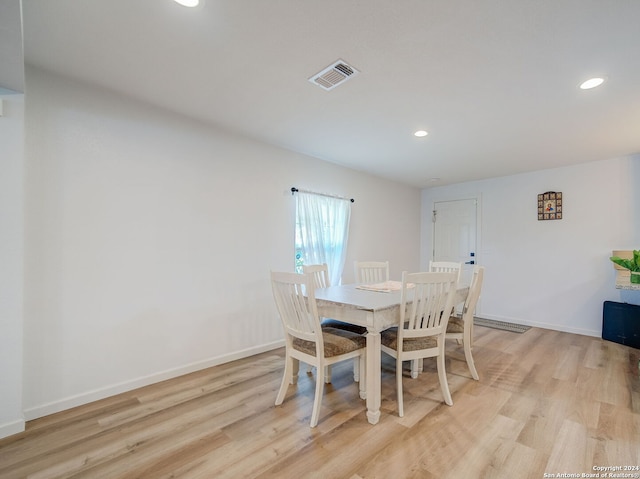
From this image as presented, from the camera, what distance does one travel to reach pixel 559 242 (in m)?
4.17

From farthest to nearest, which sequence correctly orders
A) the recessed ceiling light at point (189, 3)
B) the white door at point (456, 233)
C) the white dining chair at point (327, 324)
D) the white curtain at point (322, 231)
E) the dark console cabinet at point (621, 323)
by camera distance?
the white door at point (456, 233), the white curtain at point (322, 231), the dark console cabinet at point (621, 323), the white dining chair at point (327, 324), the recessed ceiling light at point (189, 3)

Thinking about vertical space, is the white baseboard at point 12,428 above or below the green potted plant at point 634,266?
below

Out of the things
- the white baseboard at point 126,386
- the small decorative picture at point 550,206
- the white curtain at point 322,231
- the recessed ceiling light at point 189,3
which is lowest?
the white baseboard at point 126,386

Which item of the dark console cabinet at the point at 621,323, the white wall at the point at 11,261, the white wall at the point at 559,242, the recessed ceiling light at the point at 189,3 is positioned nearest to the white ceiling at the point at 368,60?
the recessed ceiling light at the point at 189,3

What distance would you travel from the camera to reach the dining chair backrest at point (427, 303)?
6.47 ft

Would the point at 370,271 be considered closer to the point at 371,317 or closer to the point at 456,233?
the point at 371,317

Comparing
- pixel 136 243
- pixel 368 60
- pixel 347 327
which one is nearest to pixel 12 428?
pixel 136 243

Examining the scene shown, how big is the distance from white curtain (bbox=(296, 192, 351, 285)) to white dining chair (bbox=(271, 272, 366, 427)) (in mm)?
1471

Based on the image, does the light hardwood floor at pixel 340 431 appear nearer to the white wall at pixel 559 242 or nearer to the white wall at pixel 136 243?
the white wall at pixel 136 243

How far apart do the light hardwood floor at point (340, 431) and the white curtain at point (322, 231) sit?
1418mm

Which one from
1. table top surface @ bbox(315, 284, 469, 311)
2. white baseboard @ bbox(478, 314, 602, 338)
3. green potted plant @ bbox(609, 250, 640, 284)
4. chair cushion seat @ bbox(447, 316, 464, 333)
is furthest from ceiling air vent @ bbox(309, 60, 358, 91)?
white baseboard @ bbox(478, 314, 602, 338)

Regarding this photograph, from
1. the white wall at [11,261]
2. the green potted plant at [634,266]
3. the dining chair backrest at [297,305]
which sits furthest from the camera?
the green potted plant at [634,266]

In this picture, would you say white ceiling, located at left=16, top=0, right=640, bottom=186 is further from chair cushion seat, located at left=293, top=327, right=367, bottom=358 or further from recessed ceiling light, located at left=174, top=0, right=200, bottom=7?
chair cushion seat, located at left=293, top=327, right=367, bottom=358

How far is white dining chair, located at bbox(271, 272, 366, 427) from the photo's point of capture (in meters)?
1.88
